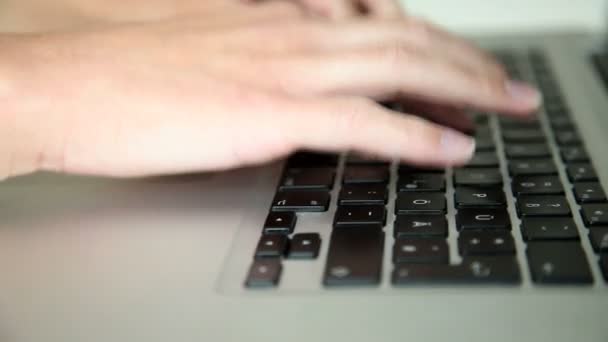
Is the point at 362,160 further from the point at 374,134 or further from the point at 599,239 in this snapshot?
the point at 599,239

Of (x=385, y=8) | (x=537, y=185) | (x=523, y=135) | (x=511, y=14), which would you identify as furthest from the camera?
(x=511, y=14)

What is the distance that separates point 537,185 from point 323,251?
0.55 feet

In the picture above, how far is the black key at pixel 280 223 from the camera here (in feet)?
1.36

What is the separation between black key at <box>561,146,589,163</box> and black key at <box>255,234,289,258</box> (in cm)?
24

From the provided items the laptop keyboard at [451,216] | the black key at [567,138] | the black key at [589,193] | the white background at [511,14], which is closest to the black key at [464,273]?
the laptop keyboard at [451,216]

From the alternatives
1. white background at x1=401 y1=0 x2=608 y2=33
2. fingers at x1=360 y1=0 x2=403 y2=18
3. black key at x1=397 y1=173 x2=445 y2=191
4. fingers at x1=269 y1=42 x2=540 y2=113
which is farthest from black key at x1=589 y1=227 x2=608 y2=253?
white background at x1=401 y1=0 x2=608 y2=33

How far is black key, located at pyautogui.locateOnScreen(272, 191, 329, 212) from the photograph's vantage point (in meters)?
0.44

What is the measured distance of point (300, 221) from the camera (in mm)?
429

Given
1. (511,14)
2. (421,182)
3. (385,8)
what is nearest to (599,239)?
(421,182)

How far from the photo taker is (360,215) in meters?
0.42

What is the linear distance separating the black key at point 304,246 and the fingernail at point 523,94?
28cm

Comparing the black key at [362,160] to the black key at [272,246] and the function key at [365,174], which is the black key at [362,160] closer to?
the function key at [365,174]

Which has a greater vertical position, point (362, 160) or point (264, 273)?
point (362, 160)

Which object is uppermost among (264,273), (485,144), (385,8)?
(385,8)
